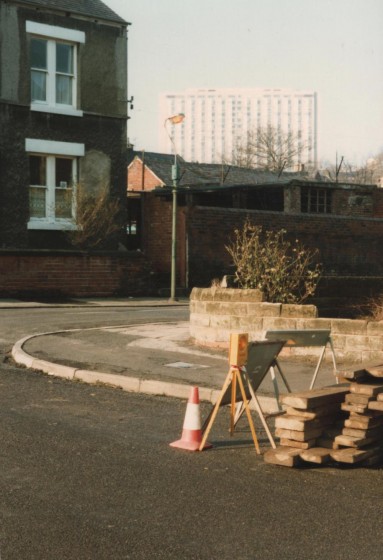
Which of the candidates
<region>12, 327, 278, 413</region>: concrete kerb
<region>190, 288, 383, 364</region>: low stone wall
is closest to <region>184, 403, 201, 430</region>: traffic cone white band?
<region>12, 327, 278, 413</region>: concrete kerb

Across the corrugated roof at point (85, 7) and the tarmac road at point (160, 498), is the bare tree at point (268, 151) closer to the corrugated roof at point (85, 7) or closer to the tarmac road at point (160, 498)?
the corrugated roof at point (85, 7)

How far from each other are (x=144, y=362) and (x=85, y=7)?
2018 centimetres

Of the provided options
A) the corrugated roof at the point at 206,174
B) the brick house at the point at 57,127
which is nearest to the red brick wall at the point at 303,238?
the brick house at the point at 57,127

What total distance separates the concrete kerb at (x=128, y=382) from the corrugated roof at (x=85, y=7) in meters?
18.2

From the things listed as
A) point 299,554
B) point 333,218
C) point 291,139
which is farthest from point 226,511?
point 291,139

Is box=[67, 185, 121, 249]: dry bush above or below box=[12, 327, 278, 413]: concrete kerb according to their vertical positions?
above

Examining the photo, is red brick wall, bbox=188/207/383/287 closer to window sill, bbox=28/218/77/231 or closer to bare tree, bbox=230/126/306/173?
window sill, bbox=28/218/77/231

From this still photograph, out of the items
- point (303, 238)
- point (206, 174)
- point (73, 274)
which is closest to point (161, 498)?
point (73, 274)

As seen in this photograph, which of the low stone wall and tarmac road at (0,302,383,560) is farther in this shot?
the low stone wall

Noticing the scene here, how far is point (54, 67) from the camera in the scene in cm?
2753

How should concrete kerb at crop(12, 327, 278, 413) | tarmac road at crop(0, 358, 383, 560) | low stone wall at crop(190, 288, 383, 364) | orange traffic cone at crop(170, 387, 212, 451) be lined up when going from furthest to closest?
low stone wall at crop(190, 288, 383, 364), concrete kerb at crop(12, 327, 278, 413), orange traffic cone at crop(170, 387, 212, 451), tarmac road at crop(0, 358, 383, 560)

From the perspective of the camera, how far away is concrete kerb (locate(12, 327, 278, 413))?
9.44 metres

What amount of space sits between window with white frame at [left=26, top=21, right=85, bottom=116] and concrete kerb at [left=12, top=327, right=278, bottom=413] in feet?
55.4

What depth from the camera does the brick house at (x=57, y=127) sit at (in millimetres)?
26188
